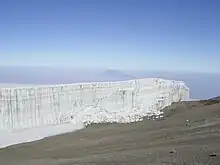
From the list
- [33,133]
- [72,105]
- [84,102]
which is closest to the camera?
[33,133]

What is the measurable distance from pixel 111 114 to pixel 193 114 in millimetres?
5551

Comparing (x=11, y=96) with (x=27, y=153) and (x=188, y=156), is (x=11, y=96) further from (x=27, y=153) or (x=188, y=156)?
(x=188, y=156)

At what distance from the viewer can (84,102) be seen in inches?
798

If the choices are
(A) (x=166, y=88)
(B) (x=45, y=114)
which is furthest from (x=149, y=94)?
(B) (x=45, y=114)

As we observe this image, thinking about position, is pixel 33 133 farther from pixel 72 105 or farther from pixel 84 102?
pixel 84 102

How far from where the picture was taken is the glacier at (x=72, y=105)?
16.6 meters

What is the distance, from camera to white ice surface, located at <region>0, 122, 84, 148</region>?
15.5 meters

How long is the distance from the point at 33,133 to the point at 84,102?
441cm

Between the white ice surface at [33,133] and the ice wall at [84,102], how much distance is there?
16.0 inches

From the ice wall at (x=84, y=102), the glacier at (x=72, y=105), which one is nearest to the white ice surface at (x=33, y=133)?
the glacier at (x=72, y=105)

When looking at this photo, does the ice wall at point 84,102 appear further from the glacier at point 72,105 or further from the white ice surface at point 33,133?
the white ice surface at point 33,133

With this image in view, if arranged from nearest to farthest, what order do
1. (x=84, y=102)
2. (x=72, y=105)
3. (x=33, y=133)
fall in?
(x=33, y=133) → (x=72, y=105) → (x=84, y=102)

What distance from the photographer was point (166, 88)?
2534cm

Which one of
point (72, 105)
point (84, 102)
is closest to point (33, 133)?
point (72, 105)
